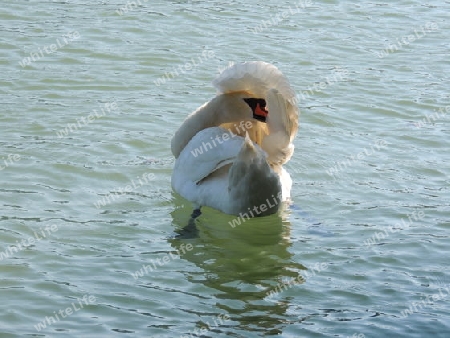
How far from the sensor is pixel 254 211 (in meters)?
10.3

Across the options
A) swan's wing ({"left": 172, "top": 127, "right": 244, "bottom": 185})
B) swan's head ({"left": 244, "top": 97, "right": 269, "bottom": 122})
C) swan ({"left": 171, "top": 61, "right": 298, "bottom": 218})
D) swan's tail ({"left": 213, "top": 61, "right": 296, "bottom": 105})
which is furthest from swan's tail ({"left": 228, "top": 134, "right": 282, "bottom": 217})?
swan's head ({"left": 244, "top": 97, "right": 269, "bottom": 122})

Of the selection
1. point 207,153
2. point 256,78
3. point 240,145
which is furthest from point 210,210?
point 256,78

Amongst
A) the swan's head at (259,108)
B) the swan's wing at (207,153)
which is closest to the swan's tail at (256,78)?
the swan's head at (259,108)

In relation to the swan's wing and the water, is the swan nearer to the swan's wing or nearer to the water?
the swan's wing

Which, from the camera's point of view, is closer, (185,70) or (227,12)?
(185,70)

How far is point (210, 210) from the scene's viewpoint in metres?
11.0

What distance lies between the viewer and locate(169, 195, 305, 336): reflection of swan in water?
8.70 metres

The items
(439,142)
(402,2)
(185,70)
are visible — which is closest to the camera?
(439,142)

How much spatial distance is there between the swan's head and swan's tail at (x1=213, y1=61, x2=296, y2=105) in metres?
0.28

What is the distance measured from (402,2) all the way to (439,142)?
21.5ft

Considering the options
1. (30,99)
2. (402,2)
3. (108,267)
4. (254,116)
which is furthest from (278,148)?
(402,2)

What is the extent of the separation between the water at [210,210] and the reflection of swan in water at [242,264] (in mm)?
24

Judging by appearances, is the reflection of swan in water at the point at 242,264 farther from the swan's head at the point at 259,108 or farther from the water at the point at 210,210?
the swan's head at the point at 259,108

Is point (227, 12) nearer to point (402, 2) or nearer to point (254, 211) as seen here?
point (402, 2)
